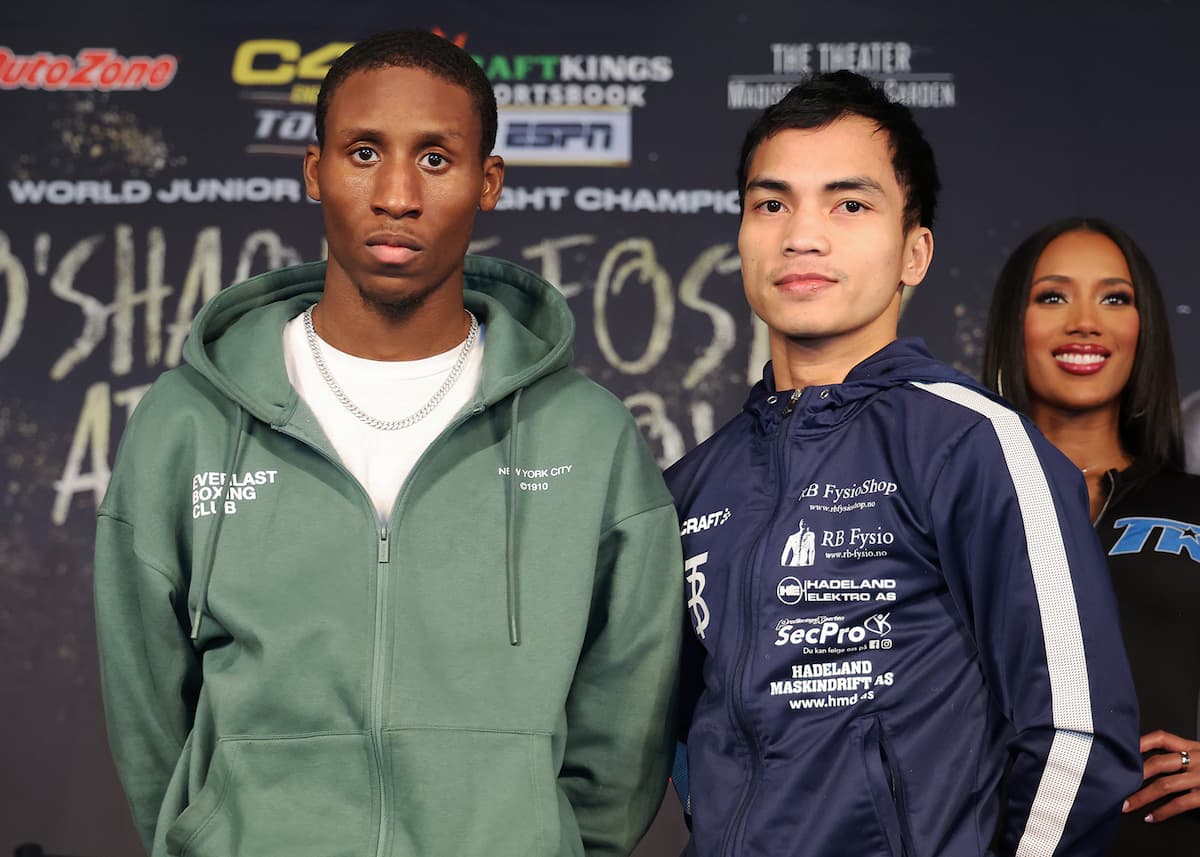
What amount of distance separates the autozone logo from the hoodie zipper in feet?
6.26

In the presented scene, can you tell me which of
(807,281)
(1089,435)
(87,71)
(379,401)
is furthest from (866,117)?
(87,71)

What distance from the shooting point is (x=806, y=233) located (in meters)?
1.71

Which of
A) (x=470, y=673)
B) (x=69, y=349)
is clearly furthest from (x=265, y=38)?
(x=470, y=673)

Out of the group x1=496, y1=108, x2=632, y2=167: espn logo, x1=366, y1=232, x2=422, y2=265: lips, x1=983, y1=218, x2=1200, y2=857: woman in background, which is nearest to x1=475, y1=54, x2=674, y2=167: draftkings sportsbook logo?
x1=496, y1=108, x2=632, y2=167: espn logo

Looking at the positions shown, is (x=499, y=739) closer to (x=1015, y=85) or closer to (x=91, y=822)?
(x=91, y=822)

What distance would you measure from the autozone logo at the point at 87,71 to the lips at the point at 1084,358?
2.07m

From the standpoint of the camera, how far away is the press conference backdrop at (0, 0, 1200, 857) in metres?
3.13

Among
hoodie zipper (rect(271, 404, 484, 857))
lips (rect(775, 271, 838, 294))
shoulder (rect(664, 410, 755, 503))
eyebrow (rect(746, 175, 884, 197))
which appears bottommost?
hoodie zipper (rect(271, 404, 484, 857))

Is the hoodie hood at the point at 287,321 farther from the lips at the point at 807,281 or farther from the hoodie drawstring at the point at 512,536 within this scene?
the lips at the point at 807,281

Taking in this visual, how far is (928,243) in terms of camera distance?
185cm

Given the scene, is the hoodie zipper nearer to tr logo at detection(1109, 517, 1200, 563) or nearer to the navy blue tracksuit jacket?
the navy blue tracksuit jacket

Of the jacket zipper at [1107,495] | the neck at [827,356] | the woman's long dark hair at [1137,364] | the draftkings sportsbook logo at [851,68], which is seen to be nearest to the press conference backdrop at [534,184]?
the draftkings sportsbook logo at [851,68]

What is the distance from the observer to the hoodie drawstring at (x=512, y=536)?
1.61 metres

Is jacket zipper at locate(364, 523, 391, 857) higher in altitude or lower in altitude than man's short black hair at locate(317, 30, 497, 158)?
lower
